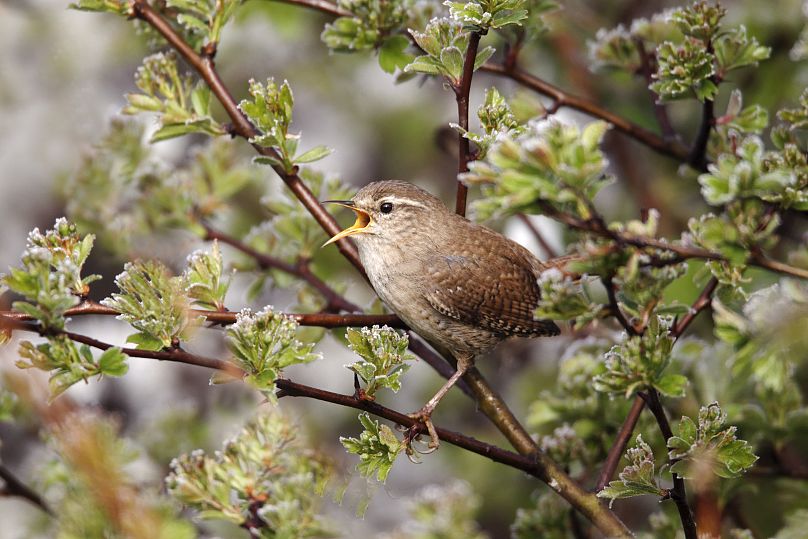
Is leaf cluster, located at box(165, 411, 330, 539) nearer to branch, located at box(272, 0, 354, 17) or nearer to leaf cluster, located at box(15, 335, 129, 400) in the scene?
leaf cluster, located at box(15, 335, 129, 400)

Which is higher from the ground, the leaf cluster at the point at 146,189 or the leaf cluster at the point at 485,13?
the leaf cluster at the point at 146,189

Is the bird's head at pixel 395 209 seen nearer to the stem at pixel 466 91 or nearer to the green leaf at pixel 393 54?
the green leaf at pixel 393 54

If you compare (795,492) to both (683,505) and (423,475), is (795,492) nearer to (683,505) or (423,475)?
(683,505)

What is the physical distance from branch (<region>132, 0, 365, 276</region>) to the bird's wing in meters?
0.35

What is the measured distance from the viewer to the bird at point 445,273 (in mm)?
2521

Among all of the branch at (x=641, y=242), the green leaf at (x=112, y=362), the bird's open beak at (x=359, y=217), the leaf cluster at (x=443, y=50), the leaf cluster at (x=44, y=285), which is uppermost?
the bird's open beak at (x=359, y=217)

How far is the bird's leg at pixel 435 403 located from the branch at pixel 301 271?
337 mm

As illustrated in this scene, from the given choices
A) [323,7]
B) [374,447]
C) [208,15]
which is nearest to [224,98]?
[208,15]

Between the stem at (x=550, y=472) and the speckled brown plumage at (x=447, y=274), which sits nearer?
the stem at (x=550, y=472)

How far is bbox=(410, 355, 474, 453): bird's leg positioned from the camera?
6.95 feet

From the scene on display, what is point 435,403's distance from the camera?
7.66ft

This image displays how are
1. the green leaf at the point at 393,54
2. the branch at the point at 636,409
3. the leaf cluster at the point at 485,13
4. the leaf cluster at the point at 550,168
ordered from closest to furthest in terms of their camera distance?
the leaf cluster at the point at 550,168
the leaf cluster at the point at 485,13
the branch at the point at 636,409
the green leaf at the point at 393,54

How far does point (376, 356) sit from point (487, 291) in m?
0.81

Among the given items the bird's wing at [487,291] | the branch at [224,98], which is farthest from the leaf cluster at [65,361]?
the bird's wing at [487,291]
